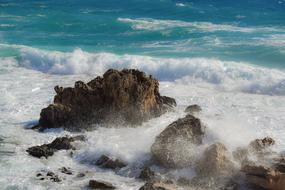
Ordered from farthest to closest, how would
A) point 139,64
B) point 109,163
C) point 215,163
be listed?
point 139,64 < point 109,163 < point 215,163

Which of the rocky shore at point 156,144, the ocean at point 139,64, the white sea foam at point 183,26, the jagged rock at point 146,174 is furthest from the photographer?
the white sea foam at point 183,26

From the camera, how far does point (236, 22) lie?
38.4 m

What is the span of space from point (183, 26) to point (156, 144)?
23663 millimetres

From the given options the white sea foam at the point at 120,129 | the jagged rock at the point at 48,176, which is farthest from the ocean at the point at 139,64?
the jagged rock at the point at 48,176

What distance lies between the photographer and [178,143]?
46.3ft

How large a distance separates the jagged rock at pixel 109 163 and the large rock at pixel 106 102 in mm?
2819

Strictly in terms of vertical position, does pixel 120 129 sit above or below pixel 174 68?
below

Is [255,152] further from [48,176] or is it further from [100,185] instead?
[48,176]

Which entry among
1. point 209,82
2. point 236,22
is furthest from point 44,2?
point 209,82

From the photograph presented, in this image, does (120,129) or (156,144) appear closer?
(156,144)

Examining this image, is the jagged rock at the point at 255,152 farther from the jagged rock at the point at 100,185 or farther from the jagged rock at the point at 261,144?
the jagged rock at the point at 100,185

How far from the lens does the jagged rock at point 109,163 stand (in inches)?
545

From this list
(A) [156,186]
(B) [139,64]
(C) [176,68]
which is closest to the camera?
(A) [156,186]

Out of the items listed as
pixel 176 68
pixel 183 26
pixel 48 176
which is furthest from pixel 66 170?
pixel 183 26
